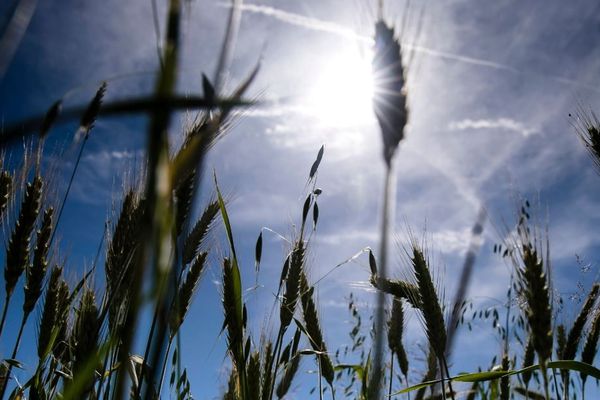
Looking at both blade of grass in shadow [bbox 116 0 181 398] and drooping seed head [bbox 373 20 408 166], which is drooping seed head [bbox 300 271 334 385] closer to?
drooping seed head [bbox 373 20 408 166]

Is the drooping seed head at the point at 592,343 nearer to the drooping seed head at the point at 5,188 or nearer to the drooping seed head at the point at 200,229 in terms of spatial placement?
the drooping seed head at the point at 200,229

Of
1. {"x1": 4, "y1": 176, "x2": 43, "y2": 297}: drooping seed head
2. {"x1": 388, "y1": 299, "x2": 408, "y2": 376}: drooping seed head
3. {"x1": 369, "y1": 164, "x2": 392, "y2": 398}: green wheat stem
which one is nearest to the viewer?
{"x1": 369, "y1": 164, "x2": 392, "y2": 398}: green wheat stem

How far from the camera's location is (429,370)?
348 centimetres

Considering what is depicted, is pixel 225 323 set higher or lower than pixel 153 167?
higher

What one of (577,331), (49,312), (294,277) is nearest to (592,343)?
(577,331)

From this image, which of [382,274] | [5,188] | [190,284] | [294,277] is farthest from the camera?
[190,284]

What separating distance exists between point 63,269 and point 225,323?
3.11 feet

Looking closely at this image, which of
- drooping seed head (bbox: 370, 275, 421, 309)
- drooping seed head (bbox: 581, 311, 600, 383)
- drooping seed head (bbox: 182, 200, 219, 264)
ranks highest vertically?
drooping seed head (bbox: 182, 200, 219, 264)

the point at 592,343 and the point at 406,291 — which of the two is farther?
the point at 592,343

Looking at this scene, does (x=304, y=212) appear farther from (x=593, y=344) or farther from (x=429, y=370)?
(x=429, y=370)

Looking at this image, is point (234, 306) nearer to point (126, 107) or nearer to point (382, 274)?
point (382, 274)

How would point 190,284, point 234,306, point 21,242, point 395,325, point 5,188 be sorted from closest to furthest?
point 234,306
point 21,242
point 5,188
point 190,284
point 395,325

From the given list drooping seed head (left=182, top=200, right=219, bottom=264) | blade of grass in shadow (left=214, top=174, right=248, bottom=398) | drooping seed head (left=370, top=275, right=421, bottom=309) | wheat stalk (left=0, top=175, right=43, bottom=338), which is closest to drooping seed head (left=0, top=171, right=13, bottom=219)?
wheat stalk (left=0, top=175, right=43, bottom=338)

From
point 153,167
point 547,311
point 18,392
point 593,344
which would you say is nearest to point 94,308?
point 18,392
